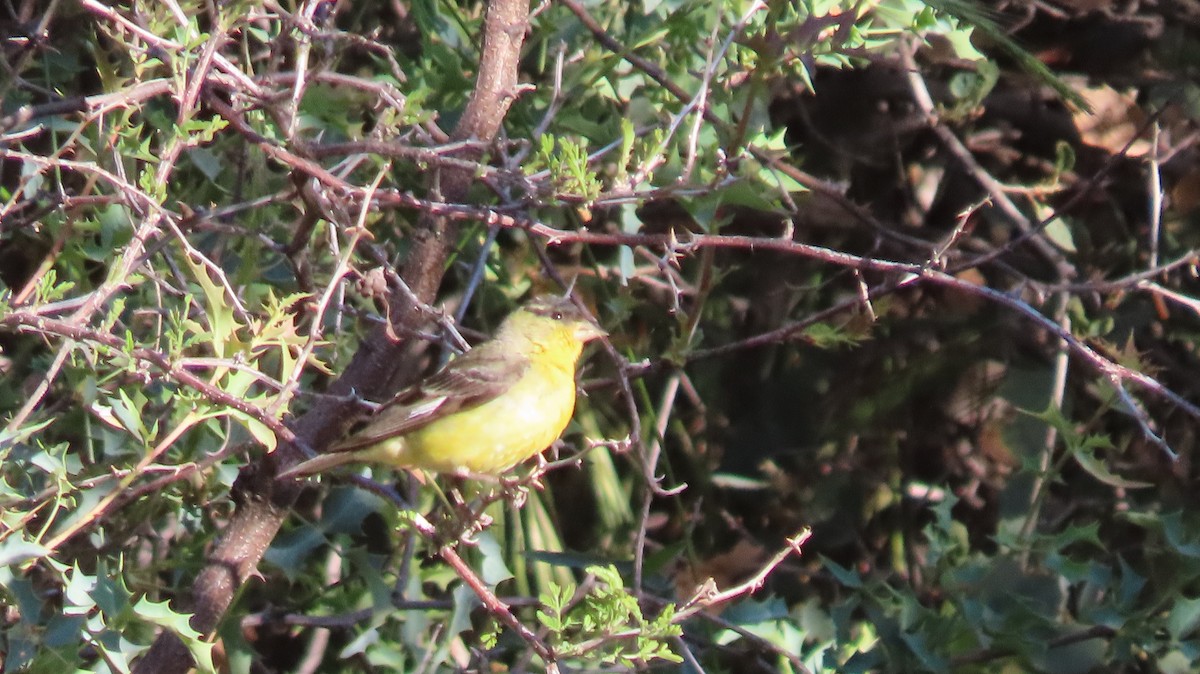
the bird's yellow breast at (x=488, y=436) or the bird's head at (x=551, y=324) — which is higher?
the bird's head at (x=551, y=324)

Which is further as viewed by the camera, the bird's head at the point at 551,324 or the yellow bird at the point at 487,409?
the bird's head at the point at 551,324

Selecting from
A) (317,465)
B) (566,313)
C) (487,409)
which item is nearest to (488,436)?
(487,409)

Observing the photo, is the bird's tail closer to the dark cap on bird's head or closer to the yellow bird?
the yellow bird

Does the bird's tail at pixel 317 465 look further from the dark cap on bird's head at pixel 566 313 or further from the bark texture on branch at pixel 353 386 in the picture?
the dark cap on bird's head at pixel 566 313

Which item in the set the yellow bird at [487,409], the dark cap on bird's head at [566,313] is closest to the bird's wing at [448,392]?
the yellow bird at [487,409]

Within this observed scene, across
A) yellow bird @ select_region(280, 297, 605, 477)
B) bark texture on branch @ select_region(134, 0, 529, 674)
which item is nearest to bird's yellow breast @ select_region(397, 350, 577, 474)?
yellow bird @ select_region(280, 297, 605, 477)

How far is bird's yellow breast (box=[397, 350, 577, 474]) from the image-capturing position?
11.8ft

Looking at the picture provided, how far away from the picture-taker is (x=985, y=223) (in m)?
5.08

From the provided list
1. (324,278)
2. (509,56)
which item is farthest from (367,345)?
(509,56)

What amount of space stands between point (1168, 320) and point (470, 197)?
7.93 ft

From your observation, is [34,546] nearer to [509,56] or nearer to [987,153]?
[509,56]

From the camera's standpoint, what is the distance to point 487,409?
3.67m

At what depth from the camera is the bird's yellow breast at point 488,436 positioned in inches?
141

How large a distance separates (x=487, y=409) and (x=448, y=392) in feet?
0.41
